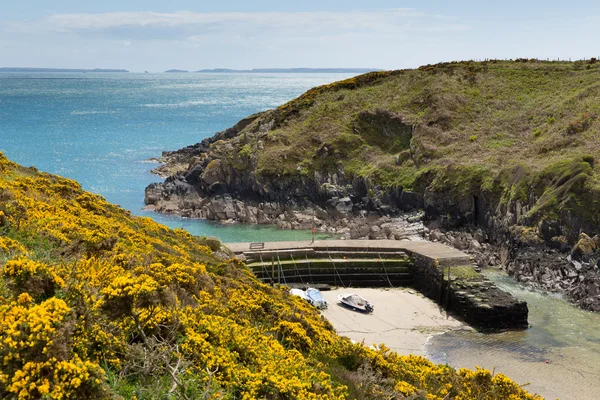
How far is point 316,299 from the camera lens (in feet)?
115

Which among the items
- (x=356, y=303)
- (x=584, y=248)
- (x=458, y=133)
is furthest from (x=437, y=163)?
(x=356, y=303)

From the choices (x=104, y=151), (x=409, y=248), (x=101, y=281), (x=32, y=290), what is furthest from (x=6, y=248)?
(x=104, y=151)

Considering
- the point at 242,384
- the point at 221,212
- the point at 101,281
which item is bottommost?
the point at 221,212

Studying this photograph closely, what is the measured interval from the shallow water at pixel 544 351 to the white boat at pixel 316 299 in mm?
7175

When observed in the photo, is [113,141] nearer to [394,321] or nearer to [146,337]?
[394,321]

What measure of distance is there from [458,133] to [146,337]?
60.6m

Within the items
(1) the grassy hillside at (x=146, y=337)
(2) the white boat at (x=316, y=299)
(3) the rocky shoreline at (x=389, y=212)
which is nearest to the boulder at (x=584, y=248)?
(3) the rocky shoreline at (x=389, y=212)

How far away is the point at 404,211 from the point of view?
5847 centimetres

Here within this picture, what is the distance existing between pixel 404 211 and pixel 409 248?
1606cm

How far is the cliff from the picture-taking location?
1726 inches

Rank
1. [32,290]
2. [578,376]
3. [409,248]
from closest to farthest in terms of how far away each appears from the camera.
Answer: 1. [32,290]
2. [578,376]
3. [409,248]

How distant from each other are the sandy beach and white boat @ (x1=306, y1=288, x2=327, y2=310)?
464mm

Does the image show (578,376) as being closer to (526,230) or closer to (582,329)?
(582,329)

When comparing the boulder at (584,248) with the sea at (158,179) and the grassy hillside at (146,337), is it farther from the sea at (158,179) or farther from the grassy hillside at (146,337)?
the grassy hillside at (146,337)
